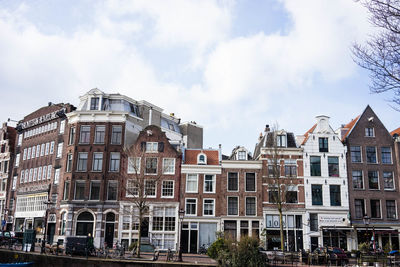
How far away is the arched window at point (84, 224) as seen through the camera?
A: 39.4 m

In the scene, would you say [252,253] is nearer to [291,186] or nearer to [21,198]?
[291,186]

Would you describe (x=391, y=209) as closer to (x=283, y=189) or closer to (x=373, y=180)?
(x=373, y=180)

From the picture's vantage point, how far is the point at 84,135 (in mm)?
42375

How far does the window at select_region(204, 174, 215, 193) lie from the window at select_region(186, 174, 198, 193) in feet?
3.40

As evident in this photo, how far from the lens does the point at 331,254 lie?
27875 mm

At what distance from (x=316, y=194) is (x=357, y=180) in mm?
4643

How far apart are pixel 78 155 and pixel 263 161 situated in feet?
64.9

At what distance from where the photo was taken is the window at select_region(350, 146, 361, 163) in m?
40.5

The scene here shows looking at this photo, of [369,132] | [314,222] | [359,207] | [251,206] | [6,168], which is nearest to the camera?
[314,222]

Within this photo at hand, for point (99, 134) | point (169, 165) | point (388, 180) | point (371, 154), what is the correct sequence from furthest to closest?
point (99, 134) → point (169, 165) → point (371, 154) → point (388, 180)

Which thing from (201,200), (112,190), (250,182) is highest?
(250,182)

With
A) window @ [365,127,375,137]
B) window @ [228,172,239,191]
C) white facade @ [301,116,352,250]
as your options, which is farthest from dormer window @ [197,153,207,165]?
window @ [365,127,375,137]

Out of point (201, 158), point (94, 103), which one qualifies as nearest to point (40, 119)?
point (94, 103)

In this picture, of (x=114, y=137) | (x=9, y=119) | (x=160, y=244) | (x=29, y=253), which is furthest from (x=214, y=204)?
(x=9, y=119)
